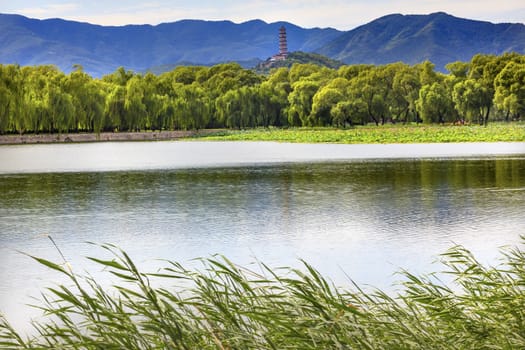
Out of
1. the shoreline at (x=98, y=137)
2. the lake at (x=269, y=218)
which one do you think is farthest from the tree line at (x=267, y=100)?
the lake at (x=269, y=218)

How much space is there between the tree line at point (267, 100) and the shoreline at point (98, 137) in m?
0.72

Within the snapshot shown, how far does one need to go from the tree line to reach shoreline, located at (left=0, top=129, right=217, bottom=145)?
72 centimetres

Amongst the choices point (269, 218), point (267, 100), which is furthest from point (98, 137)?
point (269, 218)

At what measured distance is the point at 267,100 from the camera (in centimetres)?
9044

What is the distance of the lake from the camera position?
10.7m

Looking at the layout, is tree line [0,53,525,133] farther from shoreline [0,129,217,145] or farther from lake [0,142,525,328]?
lake [0,142,525,328]

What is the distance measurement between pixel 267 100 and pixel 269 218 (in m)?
75.9

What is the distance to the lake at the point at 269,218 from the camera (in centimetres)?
1068

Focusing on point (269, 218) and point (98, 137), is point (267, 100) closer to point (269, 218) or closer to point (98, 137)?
point (98, 137)

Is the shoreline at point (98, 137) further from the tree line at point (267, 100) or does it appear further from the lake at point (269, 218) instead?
the lake at point (269, 218)

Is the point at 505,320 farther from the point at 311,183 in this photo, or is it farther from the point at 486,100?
the point at 486,100

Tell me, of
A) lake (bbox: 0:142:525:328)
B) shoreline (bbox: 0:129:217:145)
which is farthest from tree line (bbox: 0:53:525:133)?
lake (bbox: 0:142:525:328)

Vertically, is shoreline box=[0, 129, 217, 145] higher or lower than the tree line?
lower

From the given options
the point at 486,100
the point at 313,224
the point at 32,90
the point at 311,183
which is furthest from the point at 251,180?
the point at 486,100
